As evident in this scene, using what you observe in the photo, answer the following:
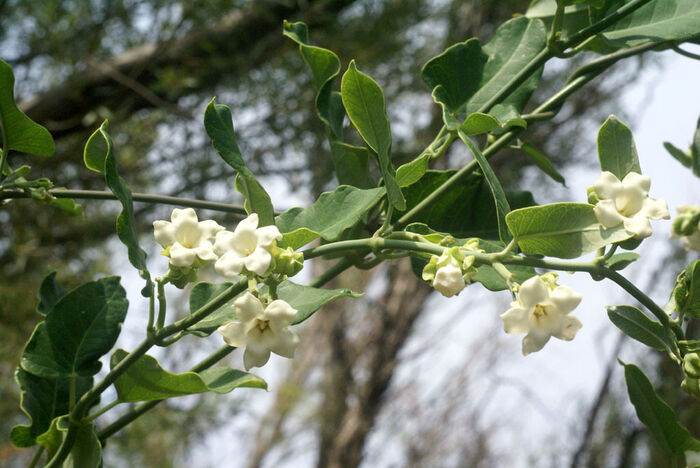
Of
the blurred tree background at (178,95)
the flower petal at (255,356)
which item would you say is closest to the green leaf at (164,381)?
the flower petal at (255,356)

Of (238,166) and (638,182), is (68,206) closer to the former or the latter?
(238,166)

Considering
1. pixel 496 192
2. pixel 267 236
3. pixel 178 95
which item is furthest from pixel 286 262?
pixel 178 95

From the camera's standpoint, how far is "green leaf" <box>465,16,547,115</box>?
45 cm

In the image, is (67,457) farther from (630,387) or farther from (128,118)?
(128,118)

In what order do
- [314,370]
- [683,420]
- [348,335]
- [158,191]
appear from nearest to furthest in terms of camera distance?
[158,191], [683,420], [348,335], [314,370]

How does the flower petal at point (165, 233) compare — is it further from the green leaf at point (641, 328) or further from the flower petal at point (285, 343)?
the green leaf at point (641, 328)

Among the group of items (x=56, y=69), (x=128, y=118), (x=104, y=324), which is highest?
(x=56, y=69)

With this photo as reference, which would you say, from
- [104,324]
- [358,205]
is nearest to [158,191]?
[104,324]

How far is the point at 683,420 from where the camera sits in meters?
1.79

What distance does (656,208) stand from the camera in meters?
0.32

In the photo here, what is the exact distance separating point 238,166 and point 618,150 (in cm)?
20

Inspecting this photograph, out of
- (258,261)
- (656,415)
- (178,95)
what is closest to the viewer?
(258,261)

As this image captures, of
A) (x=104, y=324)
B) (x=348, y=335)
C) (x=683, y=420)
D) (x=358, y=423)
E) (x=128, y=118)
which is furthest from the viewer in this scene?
(x=348, y=335)

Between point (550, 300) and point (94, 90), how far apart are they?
4.26 feet
